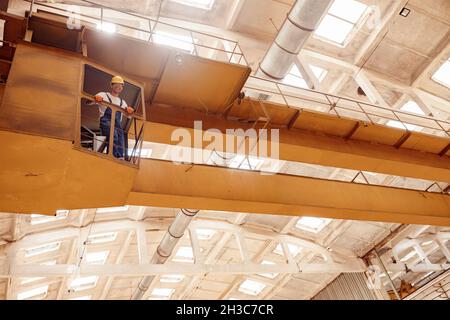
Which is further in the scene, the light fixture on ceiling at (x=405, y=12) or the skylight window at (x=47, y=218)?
the skylight window at (x=47, y=218)

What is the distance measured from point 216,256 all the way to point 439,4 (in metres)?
13.6

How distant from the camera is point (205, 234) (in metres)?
16.4

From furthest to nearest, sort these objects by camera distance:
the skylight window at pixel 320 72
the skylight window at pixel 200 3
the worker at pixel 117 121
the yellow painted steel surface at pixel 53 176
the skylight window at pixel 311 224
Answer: the skylight window at pixel 311 224 → the skylight window at pixel 320 72 → the skylight window at pixel 200 3 → the worker at pixel 117 121 → the yellow painted steel surface at pixel 53 176

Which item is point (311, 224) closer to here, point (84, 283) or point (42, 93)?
point (84, 283)

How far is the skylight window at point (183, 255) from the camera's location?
17.5 m

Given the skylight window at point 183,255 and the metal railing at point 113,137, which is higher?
the skylight window at point 183,255

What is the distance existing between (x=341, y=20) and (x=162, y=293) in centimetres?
1688

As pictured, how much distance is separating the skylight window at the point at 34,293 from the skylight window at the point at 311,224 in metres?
11.8

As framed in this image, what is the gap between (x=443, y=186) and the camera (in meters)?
14.0

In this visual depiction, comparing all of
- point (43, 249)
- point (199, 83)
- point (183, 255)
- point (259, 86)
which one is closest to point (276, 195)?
point (199, 83)

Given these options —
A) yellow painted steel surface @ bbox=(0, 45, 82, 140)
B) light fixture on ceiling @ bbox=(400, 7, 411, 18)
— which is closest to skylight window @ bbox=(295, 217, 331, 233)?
light fixture on ceiling @ bbox=(400, 7, 411, 18)

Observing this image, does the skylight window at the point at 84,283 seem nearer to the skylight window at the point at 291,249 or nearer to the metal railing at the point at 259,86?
the skylight window at the point at 291,249

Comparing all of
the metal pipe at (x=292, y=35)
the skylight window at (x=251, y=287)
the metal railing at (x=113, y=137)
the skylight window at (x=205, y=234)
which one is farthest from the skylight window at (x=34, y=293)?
the metal pipe at (x=292, y=35)
